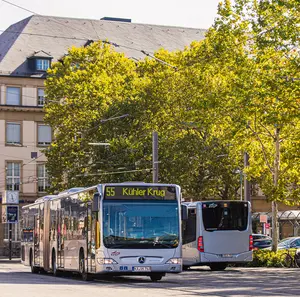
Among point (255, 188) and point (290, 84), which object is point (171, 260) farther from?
point (255, 188)

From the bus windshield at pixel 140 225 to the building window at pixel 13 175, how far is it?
56.4 m

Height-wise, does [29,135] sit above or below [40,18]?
below

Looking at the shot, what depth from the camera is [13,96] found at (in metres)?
83.1

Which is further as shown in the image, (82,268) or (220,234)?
(220,234)

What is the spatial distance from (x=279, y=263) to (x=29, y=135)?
156 feet

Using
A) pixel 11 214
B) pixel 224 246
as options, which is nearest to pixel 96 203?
pixel 224 246

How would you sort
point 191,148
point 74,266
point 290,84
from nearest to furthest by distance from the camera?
point 74,266, point 290,84, point 191,148

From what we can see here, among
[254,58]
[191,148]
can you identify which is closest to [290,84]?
[254,58]

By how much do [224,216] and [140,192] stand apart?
37.4ft

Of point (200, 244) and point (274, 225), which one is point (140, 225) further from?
A: point (274, 225)

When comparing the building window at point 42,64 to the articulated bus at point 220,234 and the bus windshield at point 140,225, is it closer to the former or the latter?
the articulated bus at point 220,234

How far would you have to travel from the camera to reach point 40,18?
8888 cm

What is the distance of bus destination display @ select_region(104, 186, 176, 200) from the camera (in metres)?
27.0

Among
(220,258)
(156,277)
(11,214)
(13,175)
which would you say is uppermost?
(13,175)
